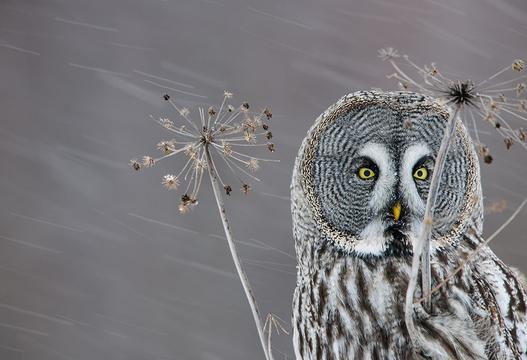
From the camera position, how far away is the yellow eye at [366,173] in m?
4.38

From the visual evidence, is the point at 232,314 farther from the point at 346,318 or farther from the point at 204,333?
the point at 346,318

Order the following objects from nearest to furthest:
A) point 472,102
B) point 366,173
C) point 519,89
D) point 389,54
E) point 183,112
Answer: point 519,89 → point 472,102 → point 389,54 → point 183,112 → point 366,173

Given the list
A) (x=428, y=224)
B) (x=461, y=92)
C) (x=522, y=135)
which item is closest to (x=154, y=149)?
(x=428, y=224)

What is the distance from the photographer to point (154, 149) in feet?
44.5

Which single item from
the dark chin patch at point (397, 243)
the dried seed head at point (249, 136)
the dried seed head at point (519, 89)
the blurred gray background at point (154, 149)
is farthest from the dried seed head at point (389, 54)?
the blurred gray background at point (154, 149)

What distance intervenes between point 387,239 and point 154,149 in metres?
9.36

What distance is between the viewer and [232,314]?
13.2 meters

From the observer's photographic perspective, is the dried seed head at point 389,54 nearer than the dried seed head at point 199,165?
Yes

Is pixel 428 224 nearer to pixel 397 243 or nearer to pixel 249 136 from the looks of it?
pixel 249 136

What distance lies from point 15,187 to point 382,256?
11967 mm

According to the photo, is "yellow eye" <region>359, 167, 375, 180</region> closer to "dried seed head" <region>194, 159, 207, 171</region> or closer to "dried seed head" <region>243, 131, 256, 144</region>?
"dried seed head" <region>243, 131, 256, 144</region>

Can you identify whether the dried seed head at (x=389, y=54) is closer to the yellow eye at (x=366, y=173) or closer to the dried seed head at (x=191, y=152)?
the dried seed head at (x=191, y=152)

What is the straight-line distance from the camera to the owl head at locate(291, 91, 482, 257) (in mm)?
4254

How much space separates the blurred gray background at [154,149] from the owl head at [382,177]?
586cm
